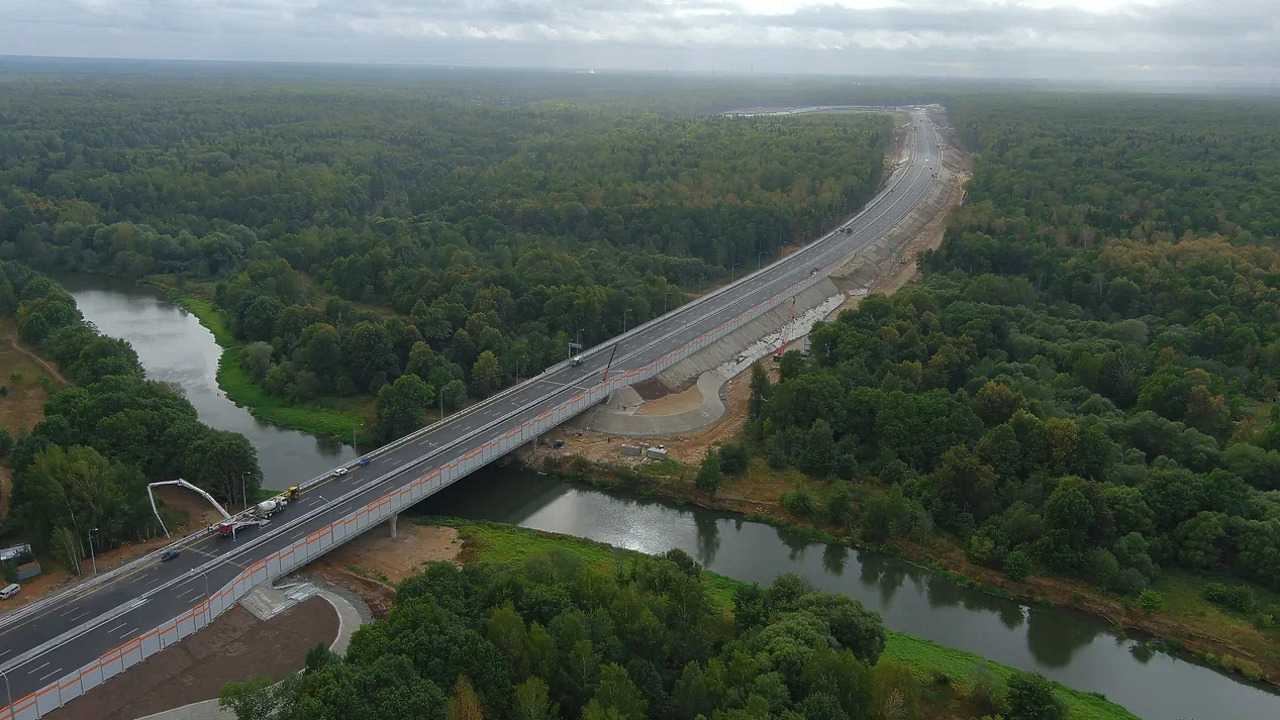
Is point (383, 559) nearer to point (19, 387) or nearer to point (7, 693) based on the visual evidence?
point (7, 693)

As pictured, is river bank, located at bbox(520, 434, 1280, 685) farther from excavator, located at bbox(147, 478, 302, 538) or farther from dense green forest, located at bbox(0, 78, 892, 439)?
excavator, located at bbox(147, 478, 302, 538)

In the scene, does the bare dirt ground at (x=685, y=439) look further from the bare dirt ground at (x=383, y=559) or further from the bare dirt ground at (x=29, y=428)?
the bare dirt ground at (x=29, y=428)

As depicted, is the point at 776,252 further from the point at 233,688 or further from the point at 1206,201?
the point at 233,688

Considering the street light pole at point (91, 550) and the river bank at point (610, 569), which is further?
the street light pole at point (91, 550)

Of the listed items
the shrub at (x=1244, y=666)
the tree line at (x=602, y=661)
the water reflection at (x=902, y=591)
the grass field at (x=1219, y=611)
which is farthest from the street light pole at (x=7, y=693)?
the shrub at (x=1244, y=666)

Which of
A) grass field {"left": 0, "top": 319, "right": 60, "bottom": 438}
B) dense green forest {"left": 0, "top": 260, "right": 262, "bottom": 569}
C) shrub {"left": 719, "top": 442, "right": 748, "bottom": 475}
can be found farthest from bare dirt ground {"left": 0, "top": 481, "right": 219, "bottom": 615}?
shrub {"left": 719, "top": 442, "right": 748, "bottom": 475}

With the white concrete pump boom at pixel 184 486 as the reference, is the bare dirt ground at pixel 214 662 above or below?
below

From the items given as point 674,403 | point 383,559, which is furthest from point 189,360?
point 674,403
